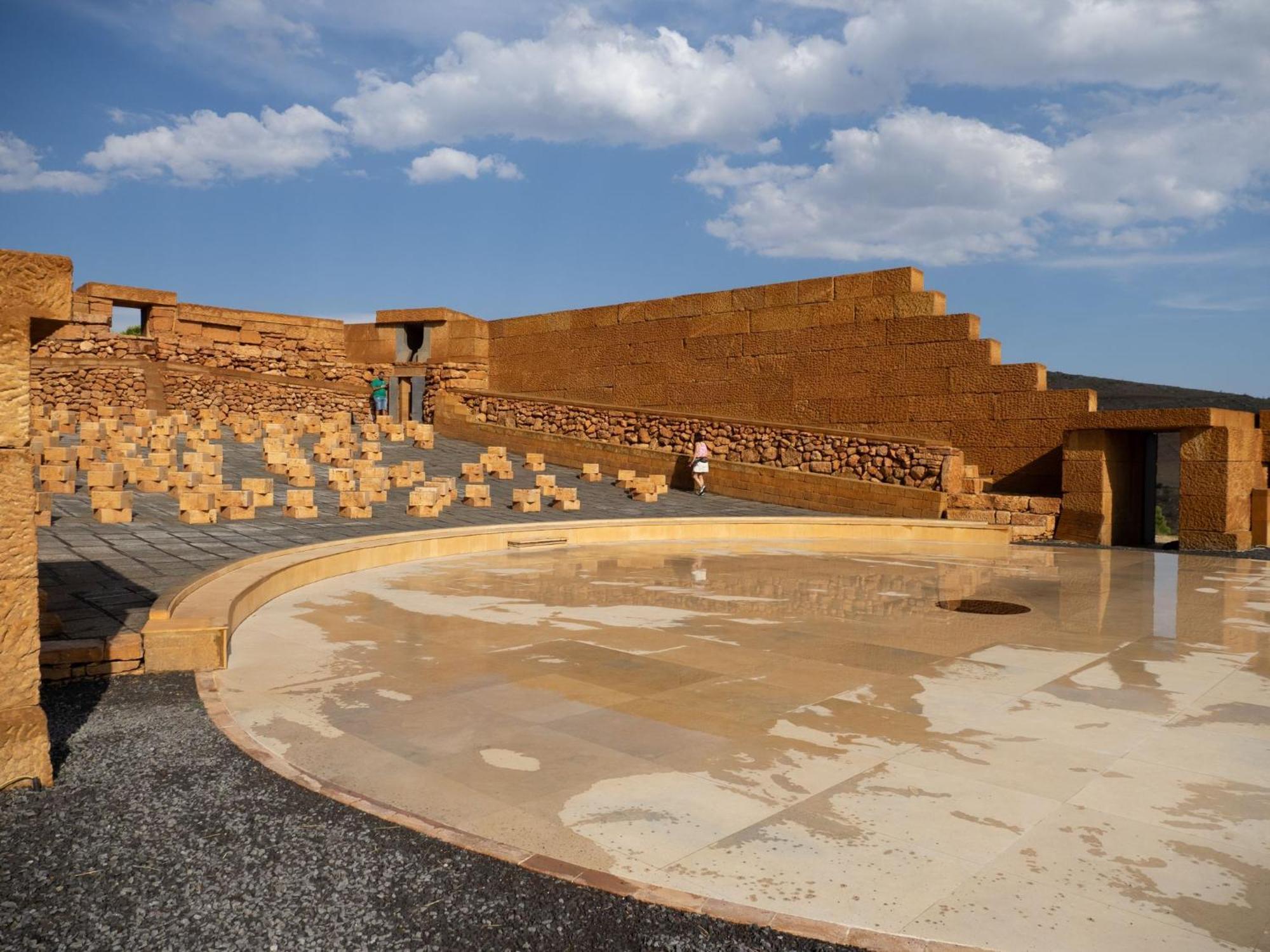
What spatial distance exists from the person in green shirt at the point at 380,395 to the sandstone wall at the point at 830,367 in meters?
5.54

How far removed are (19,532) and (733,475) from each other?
15.1 m

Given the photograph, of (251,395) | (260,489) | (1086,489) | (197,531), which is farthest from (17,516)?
(251,395)

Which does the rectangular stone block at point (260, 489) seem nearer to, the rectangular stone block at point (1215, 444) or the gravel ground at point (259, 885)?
the gravel ground at point (259, 885)

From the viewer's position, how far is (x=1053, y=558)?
38.9ft

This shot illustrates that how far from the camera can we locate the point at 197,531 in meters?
10.1

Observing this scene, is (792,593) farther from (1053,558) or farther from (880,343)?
(880,343)

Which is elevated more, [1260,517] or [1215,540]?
[1260,517]

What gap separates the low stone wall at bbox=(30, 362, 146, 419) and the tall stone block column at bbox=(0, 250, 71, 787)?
73.1 ft

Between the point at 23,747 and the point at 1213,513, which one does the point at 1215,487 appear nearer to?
the point at 1213,513

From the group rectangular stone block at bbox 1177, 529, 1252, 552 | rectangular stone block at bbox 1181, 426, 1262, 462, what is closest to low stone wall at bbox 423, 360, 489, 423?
rectangular stone block at bbox 1181, 426, 1262, 462

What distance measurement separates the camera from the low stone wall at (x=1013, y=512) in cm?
1441

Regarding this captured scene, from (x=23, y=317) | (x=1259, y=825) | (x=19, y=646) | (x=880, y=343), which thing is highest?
(x=880, y=343)

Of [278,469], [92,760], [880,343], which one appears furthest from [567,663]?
[880,343]

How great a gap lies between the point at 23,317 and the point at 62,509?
8.85 metres
